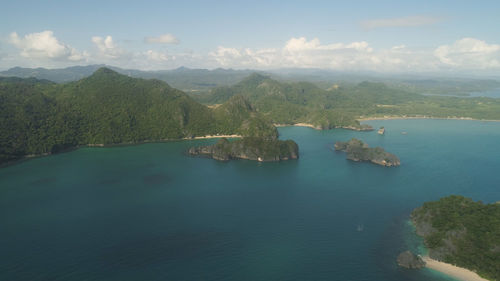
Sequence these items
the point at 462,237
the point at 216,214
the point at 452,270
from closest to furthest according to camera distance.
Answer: the point at 452,270 < the point at 462,237 < the point at 216,214

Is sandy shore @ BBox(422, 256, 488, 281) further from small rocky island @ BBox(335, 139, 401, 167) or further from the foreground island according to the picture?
small rocky island @ BBox(335, 139, 401, 167)

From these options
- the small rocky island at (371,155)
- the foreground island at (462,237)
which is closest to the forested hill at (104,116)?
the small rocky island at (371,155)

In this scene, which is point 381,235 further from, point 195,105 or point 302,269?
point 195,105

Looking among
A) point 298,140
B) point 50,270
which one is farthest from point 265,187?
point 298,140

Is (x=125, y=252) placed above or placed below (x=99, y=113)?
below

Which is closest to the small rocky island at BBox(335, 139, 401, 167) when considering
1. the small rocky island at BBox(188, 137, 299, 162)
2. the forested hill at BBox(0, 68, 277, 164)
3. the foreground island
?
the small rocky island at BBox(188, 137, 299, 162)

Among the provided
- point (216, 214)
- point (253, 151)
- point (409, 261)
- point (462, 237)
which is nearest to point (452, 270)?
point (462, 237)

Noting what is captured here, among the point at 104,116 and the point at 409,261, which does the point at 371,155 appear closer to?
the point at 409,261

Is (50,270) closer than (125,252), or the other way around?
(50,270)
